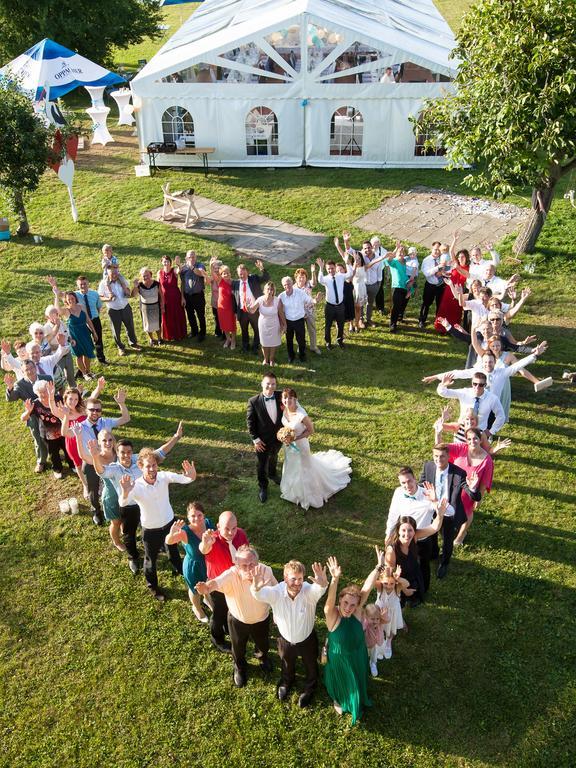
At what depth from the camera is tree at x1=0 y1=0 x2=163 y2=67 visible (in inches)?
861

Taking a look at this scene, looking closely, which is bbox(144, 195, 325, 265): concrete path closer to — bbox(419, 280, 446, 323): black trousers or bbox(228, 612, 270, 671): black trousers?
bbox(419, 280, 446, 323): black trousers

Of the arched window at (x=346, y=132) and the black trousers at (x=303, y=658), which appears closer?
the black trousers at (x=303, y=658)

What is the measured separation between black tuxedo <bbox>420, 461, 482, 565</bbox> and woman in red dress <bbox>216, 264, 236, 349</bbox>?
15.9 feet

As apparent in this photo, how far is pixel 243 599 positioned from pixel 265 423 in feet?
8.18

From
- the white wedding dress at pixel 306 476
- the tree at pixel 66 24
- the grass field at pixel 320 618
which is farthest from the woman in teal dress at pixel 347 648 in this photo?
the tree at pixel 66 24

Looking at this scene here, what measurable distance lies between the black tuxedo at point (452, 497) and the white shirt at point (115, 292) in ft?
18.6

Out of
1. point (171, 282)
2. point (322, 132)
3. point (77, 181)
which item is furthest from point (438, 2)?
point (171, 282)

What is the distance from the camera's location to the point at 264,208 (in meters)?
15.3

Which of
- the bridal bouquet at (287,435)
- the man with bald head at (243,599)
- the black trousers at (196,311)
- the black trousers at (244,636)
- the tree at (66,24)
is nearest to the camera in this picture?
the man with bald head at (243,599)

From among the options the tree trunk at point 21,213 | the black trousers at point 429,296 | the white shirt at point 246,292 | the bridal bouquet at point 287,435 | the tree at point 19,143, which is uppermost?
the tree at point 19,143

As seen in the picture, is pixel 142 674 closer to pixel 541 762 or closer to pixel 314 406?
pixel 541 762

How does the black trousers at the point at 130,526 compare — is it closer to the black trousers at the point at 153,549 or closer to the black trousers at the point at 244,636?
the black trousers at the point at 153,549

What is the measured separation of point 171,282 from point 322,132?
8095 mm

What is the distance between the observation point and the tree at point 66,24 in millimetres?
21859
